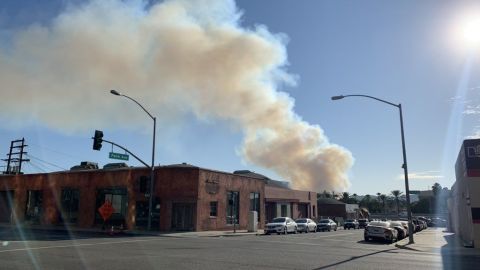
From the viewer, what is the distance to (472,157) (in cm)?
2278

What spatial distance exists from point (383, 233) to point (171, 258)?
17.3m

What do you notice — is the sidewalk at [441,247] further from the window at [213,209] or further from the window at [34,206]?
the window at [34,206]

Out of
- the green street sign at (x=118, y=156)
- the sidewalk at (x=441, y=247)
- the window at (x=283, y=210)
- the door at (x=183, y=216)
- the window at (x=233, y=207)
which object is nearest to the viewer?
the sidewalk at (x=441, y=247)

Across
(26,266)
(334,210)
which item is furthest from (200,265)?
(334,210)

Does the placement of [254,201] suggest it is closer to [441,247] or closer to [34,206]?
[34,206]

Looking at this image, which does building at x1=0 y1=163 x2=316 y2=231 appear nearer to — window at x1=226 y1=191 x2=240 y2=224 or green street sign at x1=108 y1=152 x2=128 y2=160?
window at x1=226 y1=191 x2=240 y2=224

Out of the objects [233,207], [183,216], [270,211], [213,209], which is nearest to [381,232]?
[213,209]

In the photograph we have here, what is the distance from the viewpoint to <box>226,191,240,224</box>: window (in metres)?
41.4

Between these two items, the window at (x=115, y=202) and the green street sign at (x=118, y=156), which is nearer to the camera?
the green street sign at (x=118, y=156)

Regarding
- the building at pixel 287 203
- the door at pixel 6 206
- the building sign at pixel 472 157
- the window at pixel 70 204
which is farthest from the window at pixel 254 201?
the door at pixel 6 206

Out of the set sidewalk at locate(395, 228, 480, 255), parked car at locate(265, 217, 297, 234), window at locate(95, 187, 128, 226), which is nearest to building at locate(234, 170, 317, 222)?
parked car at locate(265, 217, 297, 234)

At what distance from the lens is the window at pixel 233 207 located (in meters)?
41.4

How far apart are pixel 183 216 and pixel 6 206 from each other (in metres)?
25.3

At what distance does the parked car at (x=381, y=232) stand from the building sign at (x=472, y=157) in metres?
6.86
